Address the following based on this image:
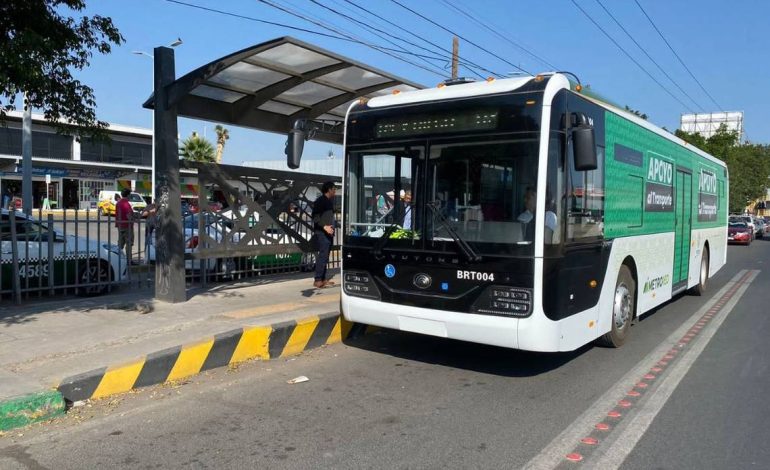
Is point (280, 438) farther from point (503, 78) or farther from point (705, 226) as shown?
point (705, 226)

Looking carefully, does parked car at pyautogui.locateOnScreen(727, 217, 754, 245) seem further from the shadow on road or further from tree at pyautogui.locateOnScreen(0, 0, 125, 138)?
tree at pyautogui.locateOnScreen(0, 0, 125, 138)

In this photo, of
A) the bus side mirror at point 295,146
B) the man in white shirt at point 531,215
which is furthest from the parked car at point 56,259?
the man in white shirt at point 531,215

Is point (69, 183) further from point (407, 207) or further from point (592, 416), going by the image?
point (592, 416)

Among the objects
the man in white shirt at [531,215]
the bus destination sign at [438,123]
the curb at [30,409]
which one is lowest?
the curb at [30,409]

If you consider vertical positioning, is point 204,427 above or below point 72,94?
below

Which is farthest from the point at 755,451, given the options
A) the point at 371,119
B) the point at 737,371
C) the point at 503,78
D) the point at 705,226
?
the point at 705,226

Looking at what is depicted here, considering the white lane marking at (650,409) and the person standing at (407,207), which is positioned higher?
the person standing at (407,207)

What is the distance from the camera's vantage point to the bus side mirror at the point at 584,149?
5.31 m

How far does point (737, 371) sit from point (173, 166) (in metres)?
7.44

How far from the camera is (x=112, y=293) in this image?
9.52 meters

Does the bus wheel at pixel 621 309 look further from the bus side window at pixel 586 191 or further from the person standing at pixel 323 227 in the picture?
the person standing at pixel 323 227

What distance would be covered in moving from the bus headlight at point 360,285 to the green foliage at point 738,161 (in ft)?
159

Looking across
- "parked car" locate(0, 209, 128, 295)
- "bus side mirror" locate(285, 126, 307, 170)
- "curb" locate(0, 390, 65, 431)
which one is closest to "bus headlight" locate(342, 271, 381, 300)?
"bus side mirror" locate(285, 126, 307, 170)

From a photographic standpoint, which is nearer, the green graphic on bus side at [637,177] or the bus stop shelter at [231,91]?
the green graphic on bus side at [637,177]
